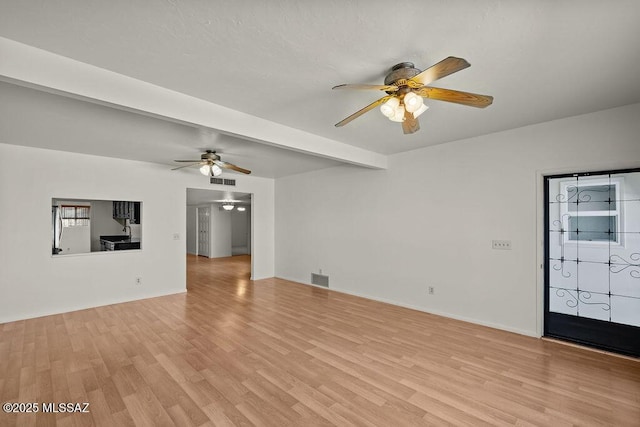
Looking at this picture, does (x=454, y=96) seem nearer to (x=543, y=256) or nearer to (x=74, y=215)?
(x=543, y=256)

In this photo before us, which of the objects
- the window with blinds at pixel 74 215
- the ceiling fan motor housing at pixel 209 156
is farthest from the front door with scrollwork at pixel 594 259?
the window with blinds at pixel 74 215

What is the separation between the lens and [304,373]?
2.61m

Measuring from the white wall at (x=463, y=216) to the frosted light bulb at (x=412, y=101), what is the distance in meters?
1.90

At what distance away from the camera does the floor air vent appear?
19.5ft

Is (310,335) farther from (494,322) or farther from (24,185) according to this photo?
(24,185)

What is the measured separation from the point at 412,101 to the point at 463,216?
259 cm

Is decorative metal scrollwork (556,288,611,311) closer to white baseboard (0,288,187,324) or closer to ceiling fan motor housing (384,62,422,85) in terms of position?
ceiling fan motor housing (384,62,422,85)

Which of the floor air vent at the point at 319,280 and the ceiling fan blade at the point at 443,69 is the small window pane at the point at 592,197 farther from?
the floor air vent at the point at 319,280

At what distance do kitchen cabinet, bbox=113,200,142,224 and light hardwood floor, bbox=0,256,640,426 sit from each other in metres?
1.80

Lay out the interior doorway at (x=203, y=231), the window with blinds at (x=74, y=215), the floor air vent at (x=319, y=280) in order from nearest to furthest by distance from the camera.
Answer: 1. the window with blinds at (x=74, y=215)
2. the floor air vent at (x=319, y=280)
3. the interior doorway at (x=203, y=231)

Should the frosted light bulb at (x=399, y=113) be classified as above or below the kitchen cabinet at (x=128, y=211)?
above

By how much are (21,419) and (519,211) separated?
519 centimetres

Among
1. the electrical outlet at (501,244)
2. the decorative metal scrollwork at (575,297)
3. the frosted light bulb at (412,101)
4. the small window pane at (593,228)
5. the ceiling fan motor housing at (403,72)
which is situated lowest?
the decorative metal scrollwork at (575,297)

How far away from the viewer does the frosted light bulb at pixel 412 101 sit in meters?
2.02
